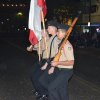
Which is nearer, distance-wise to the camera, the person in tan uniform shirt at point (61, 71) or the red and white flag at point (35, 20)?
the person in tan uniform shirt at point (61, 71)

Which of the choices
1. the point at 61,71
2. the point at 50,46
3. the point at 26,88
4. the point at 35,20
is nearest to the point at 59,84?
the point at 61,71

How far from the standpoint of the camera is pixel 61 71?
7777 mm

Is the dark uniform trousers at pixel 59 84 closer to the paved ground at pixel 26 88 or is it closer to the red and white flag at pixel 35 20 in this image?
the red and white flag at pixel 35 20

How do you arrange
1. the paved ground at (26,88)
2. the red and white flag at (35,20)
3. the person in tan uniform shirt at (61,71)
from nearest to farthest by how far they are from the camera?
the person in tan uniform shirt at (61,71) < the red and white flag at (35,20) < the paved ground at (26,88)

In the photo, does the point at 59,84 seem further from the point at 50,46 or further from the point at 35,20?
the point at 35,20

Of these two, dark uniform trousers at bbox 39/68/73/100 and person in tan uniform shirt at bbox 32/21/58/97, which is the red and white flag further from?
dark uniform trousers at bbox 39/68/73/100

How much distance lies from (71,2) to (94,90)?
48759 millimetres

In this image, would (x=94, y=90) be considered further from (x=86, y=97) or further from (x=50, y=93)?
(x=50, y=93)

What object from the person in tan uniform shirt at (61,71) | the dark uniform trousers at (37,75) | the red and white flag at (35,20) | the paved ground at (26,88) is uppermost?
the red and white flag at (35,20)

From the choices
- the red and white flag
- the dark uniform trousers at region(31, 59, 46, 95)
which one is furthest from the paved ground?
the red and white flag

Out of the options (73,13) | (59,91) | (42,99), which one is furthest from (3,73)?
(73,13)

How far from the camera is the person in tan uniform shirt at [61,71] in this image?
767cm

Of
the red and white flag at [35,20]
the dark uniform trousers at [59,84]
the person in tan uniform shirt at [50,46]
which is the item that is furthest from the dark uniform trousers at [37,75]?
the dark uniform trousers at [59,84]

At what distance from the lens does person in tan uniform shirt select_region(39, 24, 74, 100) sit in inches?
302
